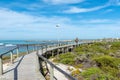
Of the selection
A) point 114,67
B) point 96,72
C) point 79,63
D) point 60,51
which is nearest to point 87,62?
point 79,63

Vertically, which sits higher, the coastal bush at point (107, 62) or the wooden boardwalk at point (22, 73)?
the wooden boardwalk at point (22, 73)

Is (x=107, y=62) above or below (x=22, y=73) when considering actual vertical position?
below

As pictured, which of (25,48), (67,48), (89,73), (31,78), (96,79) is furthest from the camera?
(67,48)

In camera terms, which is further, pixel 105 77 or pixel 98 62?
pixel 98 62

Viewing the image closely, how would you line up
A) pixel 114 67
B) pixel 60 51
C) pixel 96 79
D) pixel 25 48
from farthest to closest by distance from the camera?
pixel 60 51 < pixel 25 48 < pixel 114 67 < pixel 96 79

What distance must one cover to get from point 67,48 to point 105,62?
20031mm

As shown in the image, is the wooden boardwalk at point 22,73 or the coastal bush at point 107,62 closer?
the wooden boardwalk at point 22,73

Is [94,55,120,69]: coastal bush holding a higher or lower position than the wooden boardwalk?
lower

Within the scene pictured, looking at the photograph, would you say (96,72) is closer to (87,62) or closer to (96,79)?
(96,79)

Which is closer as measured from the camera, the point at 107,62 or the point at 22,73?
the point at 22,73

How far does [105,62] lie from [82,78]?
6550 mm

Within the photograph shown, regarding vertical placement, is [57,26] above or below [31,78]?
above

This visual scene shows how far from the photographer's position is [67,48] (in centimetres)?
3950

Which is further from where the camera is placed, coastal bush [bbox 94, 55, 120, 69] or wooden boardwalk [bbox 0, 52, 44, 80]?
coastal bush [bbox 94, 55, 120, 69]
